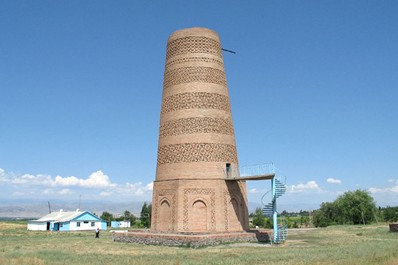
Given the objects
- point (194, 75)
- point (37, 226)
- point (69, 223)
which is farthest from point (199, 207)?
point (37, 226)

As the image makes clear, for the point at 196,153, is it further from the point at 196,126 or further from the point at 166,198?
the point at 166,198

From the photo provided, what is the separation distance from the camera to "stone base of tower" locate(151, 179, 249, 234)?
22609mm

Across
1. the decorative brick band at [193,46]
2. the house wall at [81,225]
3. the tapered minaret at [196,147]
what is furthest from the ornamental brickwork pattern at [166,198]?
the house wall at [81,225]

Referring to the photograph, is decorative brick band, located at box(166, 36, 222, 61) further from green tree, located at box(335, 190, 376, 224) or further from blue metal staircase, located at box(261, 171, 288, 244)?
green tree, located at box(335, 190, 376, 224)

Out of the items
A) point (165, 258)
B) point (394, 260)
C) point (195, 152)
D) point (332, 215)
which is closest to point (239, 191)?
point (195, 152)

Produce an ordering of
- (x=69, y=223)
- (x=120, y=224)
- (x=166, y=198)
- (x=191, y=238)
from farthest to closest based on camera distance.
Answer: (x=120, y=224)
(x=69, y=223)
(x=166, y=198)
(x=191, y=238)

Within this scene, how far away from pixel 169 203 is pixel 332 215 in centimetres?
4372

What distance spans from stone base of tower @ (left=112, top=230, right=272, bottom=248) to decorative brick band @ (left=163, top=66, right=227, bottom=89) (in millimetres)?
9882

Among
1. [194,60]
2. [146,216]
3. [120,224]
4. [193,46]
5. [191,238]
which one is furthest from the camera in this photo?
[146,216]

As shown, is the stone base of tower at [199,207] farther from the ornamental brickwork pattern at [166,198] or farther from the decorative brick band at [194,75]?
the decorative brick band at [194,75]

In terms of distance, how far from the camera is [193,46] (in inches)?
1010

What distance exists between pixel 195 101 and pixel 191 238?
884 cm

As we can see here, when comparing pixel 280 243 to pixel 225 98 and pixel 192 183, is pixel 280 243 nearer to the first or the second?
pixel 192 183

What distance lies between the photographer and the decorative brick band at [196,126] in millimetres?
24094
